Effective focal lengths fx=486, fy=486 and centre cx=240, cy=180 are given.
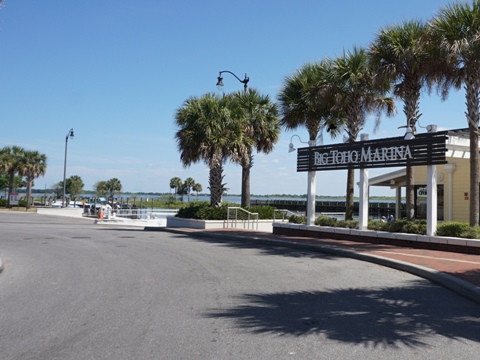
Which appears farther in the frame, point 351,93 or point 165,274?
point 351,93

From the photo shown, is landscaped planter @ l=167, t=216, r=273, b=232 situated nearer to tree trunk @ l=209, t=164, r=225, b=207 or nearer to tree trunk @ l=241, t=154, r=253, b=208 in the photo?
tree trunk @ l=209, t=164, r=225, b=207

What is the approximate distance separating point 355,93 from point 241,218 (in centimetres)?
953

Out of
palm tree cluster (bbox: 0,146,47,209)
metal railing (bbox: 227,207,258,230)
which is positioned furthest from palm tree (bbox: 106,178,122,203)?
metal railing (bbox: 227,207,258,230)

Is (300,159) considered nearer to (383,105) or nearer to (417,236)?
(383,105)

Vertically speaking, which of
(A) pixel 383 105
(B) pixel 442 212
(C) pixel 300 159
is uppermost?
(A) pixel 383 105

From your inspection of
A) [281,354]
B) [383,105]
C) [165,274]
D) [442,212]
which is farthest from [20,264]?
[442,212]

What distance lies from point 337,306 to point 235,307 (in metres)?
1.56

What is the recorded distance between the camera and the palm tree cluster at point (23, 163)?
53719mm

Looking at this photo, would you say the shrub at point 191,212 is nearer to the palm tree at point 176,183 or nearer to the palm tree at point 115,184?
the palm tree at point 115,184

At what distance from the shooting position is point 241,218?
1011 inches

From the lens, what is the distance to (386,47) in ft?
55.3

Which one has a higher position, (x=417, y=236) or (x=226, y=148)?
(x=226, y=148)

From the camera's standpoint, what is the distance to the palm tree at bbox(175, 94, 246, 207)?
2577 centimetres

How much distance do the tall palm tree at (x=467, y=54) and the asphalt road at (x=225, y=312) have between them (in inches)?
208
